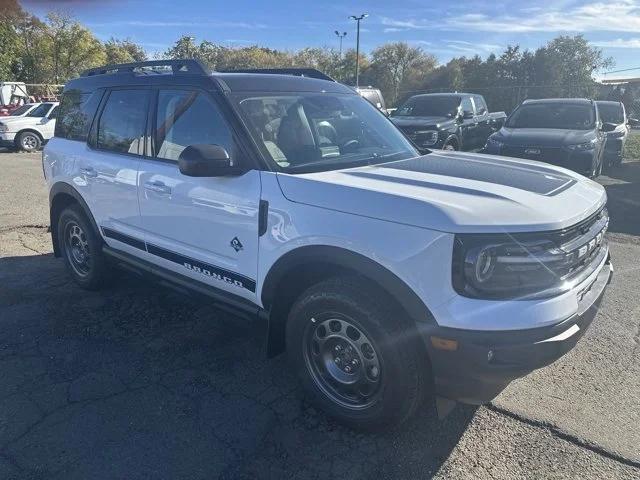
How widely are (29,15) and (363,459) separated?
46.5 m

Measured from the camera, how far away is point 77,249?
489 centimetres

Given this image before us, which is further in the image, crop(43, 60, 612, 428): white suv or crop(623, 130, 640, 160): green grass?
crop(623, 130, 640, 160): green grass

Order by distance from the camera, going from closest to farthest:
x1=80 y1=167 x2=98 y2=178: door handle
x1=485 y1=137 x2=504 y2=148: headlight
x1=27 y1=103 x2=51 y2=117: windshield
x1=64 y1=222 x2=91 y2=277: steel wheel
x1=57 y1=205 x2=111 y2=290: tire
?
x1=80 y1=167 x2=98 y2=178: door handle → x1=57 y1=205 x2=111 y2=290: tire → x1=64 y1=222 x2=91 y2=277: steel wheel → x1=485 y1=137 x2=504 y2=148: headlight → x1=27 y1=103 x2=51 y2=117: windshield

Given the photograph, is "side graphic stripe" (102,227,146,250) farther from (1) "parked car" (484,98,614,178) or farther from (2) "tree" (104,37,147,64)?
(2) "tree" (104,37,147,64)

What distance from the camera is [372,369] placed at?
2705 millimetres

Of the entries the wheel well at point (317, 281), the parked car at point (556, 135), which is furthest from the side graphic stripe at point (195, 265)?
the parked car at point (556, 135)

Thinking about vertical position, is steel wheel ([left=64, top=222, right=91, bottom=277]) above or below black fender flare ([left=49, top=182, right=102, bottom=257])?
below

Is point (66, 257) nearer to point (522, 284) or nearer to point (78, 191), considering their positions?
point (78, 191)

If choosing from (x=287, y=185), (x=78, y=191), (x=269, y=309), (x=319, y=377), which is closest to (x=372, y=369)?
(x=319, y=377)

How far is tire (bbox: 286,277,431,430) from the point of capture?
2492 mm

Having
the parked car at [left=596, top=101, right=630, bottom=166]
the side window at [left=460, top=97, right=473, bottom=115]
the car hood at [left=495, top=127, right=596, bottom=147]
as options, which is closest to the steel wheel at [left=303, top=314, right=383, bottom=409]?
the car hood at [left=495, top=127, right=596, bottom=147]

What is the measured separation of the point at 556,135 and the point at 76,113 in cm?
788

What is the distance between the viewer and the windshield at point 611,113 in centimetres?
1421

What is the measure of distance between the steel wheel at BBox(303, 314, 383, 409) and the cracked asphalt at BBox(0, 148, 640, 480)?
20cm
